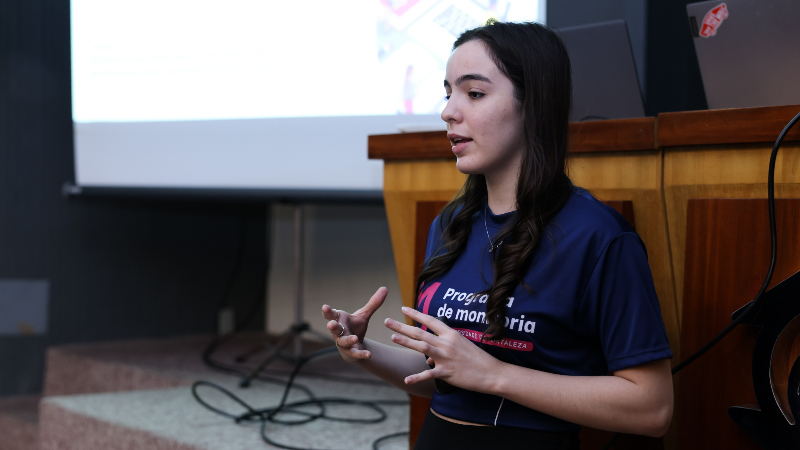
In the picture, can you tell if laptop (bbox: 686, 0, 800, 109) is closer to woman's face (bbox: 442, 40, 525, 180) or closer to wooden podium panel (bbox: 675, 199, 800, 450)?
wooden podium panel (bbox: 675, 199, 800, 450)

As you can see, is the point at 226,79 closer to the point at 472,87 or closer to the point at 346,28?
the point at 346,28

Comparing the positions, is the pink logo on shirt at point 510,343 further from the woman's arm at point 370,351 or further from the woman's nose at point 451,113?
the woman's nose at point 451,113

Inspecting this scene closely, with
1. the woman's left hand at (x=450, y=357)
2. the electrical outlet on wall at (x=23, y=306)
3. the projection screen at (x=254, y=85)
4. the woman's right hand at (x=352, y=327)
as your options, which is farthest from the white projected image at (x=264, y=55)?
the woman's left hand at (x=450, y=357)

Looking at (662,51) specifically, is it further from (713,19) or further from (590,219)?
(590,219)

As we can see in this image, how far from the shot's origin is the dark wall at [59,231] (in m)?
2.76

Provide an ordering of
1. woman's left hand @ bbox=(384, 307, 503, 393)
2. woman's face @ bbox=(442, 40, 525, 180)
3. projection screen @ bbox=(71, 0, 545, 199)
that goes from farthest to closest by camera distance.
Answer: projection screen @ bbox=(71, 0, 545, 199) < woman's face @ bbox=(442, 40, 525, 180) < woman's left hand @ bbox=(384, 307, 503, 393)

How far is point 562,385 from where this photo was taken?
0.71 meters

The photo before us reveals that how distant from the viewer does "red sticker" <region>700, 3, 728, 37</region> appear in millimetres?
1016

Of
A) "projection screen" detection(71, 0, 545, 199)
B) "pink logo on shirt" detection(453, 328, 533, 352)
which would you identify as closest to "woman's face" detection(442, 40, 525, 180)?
"pink logo on shirt" detection(453, 328, 533, 352)

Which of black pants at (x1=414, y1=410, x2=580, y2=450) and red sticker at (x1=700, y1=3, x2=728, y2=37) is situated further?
red sticker at (x1=700, y1=3, x2=728, y2=37)

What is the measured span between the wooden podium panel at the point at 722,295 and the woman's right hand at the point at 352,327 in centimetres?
42

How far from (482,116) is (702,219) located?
0.34 meters

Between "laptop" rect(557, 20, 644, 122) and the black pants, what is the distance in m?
0.62

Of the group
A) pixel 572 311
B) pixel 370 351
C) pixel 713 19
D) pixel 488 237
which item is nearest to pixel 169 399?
pixel 370 351
